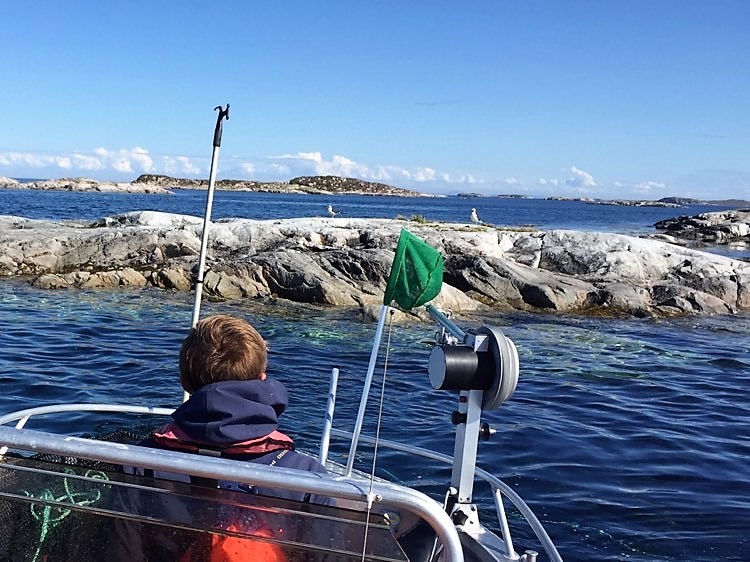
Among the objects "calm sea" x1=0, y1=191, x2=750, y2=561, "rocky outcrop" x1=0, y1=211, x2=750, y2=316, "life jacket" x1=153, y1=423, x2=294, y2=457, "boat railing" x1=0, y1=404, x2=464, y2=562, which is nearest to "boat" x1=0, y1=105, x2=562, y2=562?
"boat railing" x1=0, y1=404, x2=464, y2=562

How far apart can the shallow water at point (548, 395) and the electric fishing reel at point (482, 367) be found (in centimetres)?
364

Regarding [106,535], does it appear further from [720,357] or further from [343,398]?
[720,357]

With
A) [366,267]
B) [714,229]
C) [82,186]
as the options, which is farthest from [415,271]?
[82,186]

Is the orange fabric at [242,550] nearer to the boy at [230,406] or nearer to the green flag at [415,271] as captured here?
the boy at [230,406]

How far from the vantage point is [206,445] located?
9.56 ft

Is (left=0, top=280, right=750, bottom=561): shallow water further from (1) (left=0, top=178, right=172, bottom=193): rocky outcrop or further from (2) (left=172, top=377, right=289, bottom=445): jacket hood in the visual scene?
(1) (left=0, top=178, right=172, bottom=193): rocky outcrop

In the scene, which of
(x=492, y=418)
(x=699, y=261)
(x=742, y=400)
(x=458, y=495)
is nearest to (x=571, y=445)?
(x=492, y=418)

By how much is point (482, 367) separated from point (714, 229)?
66965mm

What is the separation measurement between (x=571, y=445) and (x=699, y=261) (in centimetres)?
1981

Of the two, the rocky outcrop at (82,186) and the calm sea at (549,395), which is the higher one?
the rocky outcrop at (82,186)

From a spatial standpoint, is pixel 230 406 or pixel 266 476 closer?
pixel 266 476

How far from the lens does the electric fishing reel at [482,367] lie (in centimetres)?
416

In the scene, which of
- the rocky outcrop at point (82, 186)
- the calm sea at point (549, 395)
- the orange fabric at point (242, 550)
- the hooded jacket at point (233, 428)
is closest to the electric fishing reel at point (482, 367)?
the hooded jacket at point (233, 428)

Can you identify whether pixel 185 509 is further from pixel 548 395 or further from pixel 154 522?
pixel 548 395
